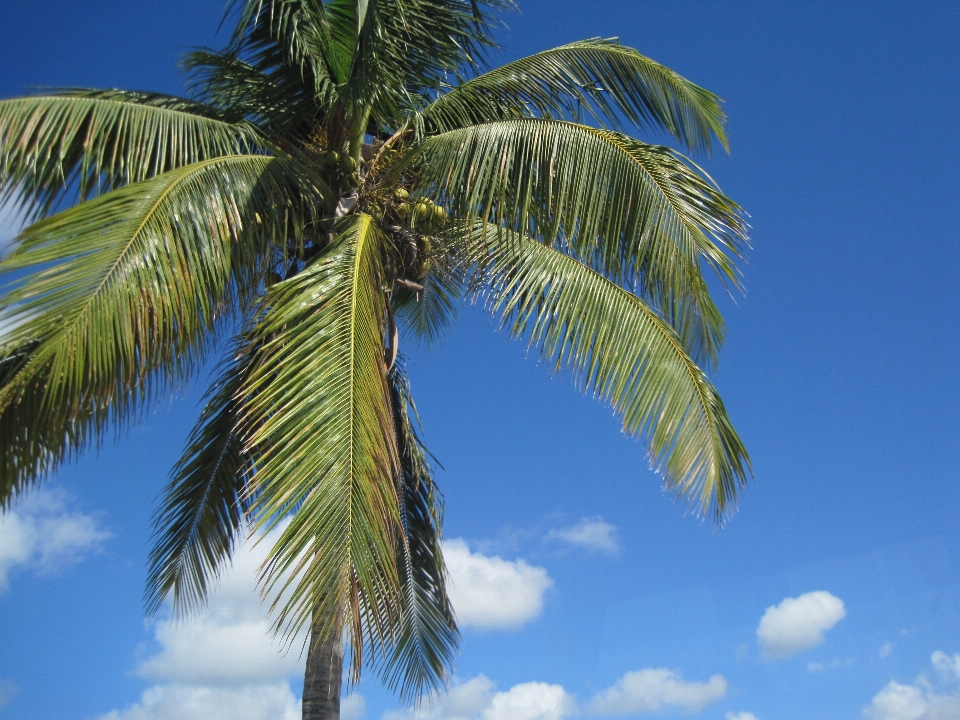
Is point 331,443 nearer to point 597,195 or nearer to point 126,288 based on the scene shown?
point 126,288

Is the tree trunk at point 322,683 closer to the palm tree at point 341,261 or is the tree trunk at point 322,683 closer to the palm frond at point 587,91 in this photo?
the palm tree at point 341,261

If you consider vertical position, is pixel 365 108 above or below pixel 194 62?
below

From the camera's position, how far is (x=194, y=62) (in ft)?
27.7

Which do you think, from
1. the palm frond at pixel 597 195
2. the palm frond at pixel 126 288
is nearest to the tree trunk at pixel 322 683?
the palm frond at pixel 126 288

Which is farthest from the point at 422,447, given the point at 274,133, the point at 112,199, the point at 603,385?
the point at 112,199

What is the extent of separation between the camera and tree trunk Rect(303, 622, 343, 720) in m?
6.93

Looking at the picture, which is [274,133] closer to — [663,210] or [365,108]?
[365,108]

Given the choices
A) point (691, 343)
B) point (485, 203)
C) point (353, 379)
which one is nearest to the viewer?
point (353, 379)

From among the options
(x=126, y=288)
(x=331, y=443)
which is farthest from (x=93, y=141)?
(x=331, y=443)

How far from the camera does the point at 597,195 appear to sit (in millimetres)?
6746

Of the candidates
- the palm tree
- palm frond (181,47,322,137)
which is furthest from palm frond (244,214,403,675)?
palm frond (181,47,322,137)

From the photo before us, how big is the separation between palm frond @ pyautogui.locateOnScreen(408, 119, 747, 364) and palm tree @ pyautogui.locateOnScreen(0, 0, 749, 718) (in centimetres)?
2

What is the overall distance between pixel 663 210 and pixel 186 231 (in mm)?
3156

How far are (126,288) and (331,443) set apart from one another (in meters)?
1.49
